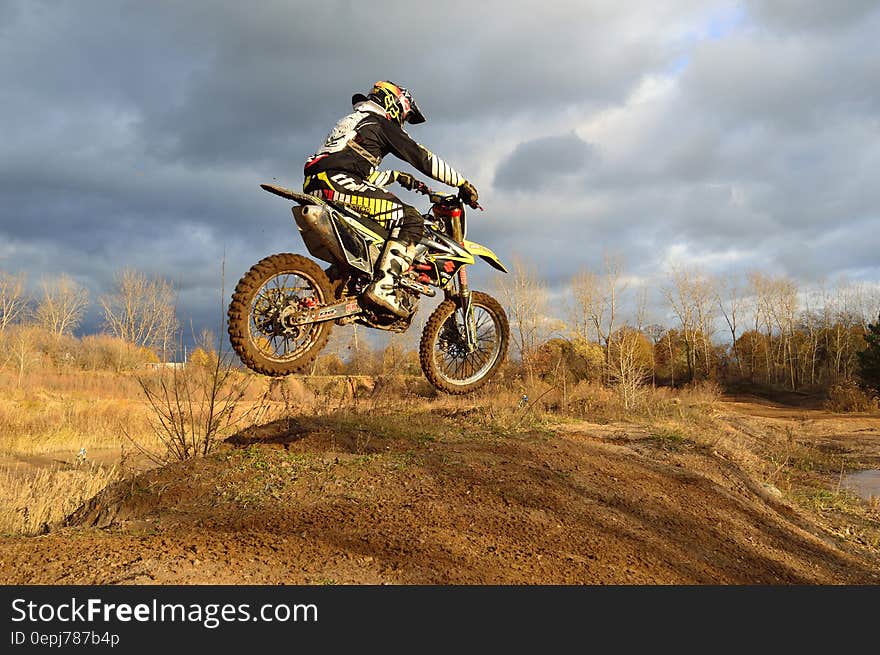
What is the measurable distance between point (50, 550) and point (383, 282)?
3012 millimetres

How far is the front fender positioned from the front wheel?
0.41m

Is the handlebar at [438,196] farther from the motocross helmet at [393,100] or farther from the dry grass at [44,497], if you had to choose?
the dry grass at [44,497]

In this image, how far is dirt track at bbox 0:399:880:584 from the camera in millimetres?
3975

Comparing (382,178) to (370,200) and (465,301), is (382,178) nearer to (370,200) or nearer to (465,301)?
(370,200)

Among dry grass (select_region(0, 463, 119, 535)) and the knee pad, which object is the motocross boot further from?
dry grass (select_region(0, 463, 119, 535))

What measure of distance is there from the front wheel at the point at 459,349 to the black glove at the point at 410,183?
1246 mm

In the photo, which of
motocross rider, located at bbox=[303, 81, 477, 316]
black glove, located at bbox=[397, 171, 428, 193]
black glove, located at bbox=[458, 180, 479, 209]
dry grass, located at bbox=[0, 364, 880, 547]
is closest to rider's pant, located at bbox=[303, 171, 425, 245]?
motocross rider, located at bbox=[303, 81, 477, 316]

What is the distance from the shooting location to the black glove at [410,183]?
17.0 feet

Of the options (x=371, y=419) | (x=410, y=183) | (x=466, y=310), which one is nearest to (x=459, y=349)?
(x=466, y=310)

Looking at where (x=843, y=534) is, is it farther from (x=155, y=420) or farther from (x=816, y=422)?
(x=816, y=422)

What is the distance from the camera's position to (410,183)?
5.27m

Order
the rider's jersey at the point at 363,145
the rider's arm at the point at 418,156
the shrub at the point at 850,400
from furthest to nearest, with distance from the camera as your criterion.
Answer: the shrub at the point at 850,400 < the rider's arm at the point at 418,156 < the rider's jersey at the point at 363,145

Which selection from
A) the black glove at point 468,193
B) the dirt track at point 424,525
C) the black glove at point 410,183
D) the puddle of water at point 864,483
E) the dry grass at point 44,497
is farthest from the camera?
the puddle of water at point 864,483

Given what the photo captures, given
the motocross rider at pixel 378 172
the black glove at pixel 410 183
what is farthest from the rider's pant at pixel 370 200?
the black glove at pixel 410 183
